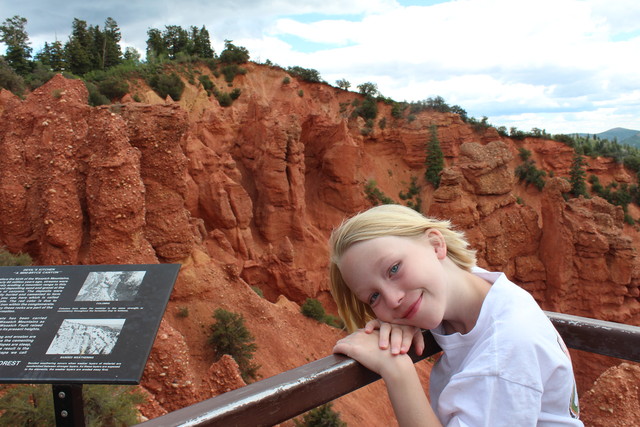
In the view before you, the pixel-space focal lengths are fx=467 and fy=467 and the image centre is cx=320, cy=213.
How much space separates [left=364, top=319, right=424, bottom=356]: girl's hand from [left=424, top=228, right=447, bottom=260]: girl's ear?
0.30 metres

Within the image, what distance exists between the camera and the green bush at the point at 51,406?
13.8ft

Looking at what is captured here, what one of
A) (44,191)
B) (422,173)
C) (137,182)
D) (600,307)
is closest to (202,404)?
(137,182)

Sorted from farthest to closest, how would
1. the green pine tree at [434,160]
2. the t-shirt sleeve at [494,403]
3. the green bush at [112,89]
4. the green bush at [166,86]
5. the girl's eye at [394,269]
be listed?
the green pine tree at [434,160], the green bush at [166,86], the green bush at [112,89], the girl's eye at [394,269], the t-shirt sleeve at [494,403]

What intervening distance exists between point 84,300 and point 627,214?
1268 inches

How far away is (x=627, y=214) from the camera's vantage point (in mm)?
27859

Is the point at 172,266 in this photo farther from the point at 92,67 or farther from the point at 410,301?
the point at 92,67

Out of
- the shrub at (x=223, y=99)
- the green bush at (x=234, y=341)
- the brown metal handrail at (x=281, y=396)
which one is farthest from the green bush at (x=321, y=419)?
the shrub at (x=223, y=99)

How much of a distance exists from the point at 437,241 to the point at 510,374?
1.84 feet

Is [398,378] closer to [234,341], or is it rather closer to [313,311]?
[234,341]

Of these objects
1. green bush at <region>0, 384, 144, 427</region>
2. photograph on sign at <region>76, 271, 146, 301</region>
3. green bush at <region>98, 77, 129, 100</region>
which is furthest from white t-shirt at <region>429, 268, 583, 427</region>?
green bush at <region>98, 77, 129, 100</region>

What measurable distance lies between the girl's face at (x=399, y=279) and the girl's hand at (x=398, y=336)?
0.10ft

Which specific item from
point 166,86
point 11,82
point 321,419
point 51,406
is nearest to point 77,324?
point 51,406

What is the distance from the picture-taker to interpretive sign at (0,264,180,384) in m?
1.90

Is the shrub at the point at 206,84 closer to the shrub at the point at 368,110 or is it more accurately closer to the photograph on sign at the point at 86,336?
the shrub at the point at 368,110
